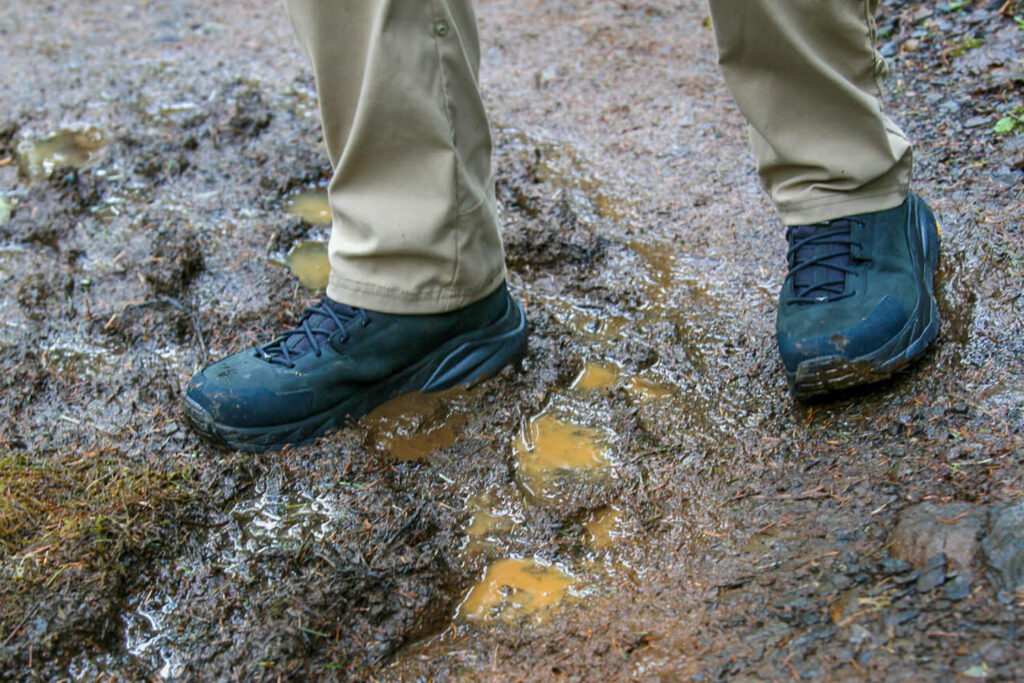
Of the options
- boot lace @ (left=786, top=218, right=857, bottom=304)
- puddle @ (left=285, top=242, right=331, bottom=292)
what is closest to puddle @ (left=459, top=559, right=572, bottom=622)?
boot lace @ (left=786, top=218, right=857, bottom=304)

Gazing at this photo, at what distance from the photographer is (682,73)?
12.1ft

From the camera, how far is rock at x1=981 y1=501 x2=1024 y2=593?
1.32 metres

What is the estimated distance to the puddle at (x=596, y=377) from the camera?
2.18 meters

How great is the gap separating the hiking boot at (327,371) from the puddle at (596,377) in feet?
0.95

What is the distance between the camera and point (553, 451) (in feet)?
6.56

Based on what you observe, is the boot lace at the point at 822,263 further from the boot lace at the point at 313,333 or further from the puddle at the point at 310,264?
the puddle at the point at 310,264

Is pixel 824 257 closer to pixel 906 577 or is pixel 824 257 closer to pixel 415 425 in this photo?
pixel 906 577

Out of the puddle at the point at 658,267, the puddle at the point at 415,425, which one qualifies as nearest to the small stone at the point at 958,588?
the puddle at the point at 415,425

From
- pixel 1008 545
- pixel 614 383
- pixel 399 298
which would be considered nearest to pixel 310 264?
pixel 399 298

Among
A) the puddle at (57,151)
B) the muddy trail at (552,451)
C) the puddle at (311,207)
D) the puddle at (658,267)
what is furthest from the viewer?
the puddle at (57,151)

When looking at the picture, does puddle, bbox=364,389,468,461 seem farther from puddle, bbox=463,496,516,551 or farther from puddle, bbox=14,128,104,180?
puddle, bbox=14,128,104,180

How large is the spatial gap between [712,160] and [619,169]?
0.34m

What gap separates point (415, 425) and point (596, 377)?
0.50m

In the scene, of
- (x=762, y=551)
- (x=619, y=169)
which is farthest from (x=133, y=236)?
(x=762, y=551)
